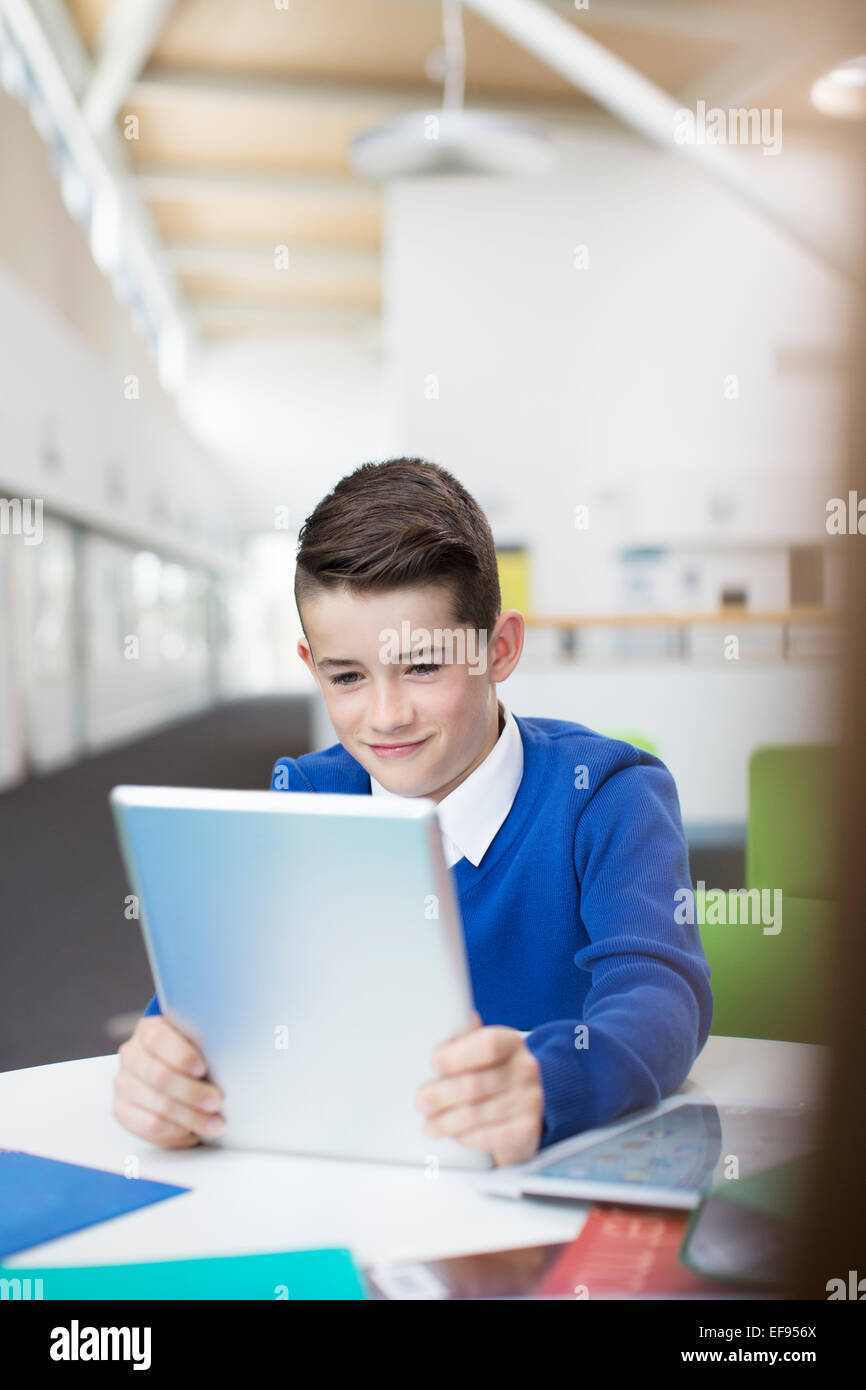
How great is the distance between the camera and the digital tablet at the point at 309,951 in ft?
2.55

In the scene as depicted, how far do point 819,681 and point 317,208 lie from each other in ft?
44.8

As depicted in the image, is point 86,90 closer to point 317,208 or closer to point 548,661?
point 317,208

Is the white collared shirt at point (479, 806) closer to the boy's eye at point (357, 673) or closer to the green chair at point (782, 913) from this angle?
the boy's eye at point (357, 673)

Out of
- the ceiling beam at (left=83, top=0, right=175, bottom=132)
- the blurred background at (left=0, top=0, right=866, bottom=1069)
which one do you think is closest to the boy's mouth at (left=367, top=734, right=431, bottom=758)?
the blurred background at (left=0, top=0, right=866, bottom=1069)

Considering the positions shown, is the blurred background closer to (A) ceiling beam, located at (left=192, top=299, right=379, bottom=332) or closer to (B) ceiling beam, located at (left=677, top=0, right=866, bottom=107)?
(B) ceiling beam, located at (left=677, top=0, right=866, bottom=107)

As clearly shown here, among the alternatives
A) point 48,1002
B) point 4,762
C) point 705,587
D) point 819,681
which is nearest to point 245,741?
point 4,762

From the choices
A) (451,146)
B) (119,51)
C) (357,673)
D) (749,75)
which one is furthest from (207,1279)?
(119,51)

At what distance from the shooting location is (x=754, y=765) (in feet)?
7.25

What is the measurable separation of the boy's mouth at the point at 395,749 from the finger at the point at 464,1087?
0.42 m

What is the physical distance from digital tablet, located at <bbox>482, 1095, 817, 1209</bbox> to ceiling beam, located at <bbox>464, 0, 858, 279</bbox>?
6.10m

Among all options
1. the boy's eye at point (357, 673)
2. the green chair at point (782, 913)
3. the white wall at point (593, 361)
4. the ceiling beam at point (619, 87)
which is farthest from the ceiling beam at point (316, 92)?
the boy's eye at point (357, 673)

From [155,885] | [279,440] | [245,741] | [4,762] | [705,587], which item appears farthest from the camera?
[279,440]

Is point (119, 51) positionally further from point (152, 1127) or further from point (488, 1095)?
point (488, 1095)

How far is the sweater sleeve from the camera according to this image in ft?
3.01
